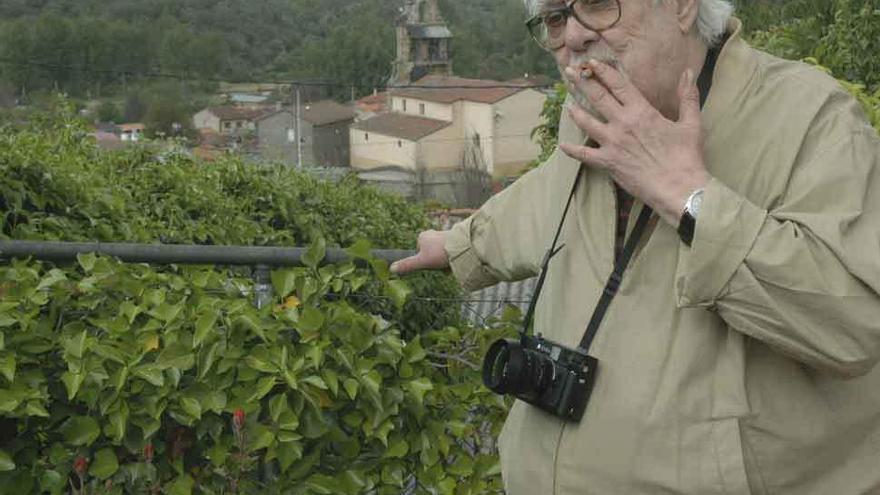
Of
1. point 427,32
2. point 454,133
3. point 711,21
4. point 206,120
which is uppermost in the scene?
point 711,21

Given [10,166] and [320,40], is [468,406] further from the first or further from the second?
[320,40]

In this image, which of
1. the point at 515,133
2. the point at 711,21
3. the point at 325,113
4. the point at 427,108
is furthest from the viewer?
the point at 427,108

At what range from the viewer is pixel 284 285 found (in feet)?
9.41

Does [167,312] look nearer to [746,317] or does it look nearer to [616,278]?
[616,278]

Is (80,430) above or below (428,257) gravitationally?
below

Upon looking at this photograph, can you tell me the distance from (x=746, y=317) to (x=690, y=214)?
16cm

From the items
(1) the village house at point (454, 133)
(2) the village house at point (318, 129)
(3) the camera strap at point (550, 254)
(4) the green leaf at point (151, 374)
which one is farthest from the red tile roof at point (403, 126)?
(3) the camera strap at point (550, 254)

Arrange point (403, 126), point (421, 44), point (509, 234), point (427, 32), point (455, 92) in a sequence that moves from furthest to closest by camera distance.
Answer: point (421, 44) → point (427, 32) → point (455, 92) → point (403, 126) → point (509, 234)

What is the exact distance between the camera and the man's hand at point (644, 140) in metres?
1.86

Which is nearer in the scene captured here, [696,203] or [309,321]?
[696,203]

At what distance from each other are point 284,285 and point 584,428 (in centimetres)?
101

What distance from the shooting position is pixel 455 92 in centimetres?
5684

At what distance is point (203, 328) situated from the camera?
8.98ft

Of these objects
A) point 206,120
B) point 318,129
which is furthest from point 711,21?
point 318,129
